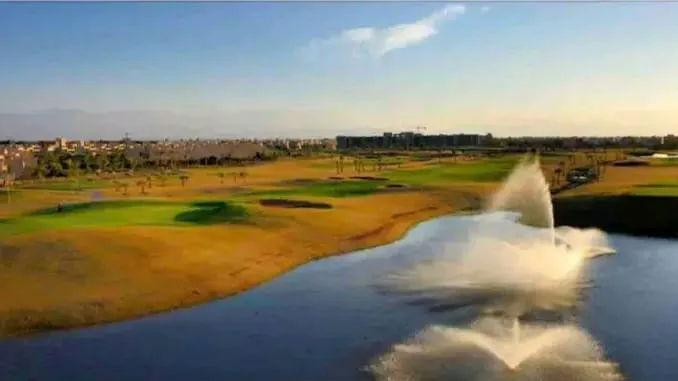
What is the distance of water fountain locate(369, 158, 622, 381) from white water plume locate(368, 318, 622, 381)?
0.10 ft

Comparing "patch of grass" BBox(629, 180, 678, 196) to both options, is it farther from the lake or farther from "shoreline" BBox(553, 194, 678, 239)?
the lake

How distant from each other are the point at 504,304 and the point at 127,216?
3349cm

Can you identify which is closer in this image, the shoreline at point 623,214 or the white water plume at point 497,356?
the white water plume at point 497,356

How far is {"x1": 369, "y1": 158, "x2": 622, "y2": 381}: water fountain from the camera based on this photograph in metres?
23.2

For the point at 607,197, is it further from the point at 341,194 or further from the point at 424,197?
the point at 341,194

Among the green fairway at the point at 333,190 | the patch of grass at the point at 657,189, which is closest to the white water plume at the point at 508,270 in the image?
the patch of grass at the point at 657,189

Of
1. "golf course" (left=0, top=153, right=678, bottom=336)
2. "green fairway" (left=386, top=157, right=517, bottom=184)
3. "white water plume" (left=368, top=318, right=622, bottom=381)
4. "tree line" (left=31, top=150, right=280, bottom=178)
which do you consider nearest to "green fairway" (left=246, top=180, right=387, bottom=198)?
"golf course" (left=0, top=153, right=678, bottom=336)

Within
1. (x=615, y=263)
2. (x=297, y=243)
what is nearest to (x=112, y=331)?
(x=297, y=243)

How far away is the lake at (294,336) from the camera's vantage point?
2389 centimetres

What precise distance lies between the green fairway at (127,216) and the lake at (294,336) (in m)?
17.5

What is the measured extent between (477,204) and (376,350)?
5587 cm

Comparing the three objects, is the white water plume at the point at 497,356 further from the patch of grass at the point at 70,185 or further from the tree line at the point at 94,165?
the tree line at the point at 94,165

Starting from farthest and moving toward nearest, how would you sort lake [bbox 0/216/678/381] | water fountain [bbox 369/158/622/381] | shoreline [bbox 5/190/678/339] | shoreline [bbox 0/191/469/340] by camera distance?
shoreline [bbox 5/190/678/339] < shoreline [bbox 0/191/469/340] < lake [bbox 0/216/678/381] < water fountain [bbox 369/158/622/381]

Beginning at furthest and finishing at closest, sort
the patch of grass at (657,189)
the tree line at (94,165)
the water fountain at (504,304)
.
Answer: the tree line at (94,165)
the patch of grass at (657,189)
the water fountain at (504,304)
